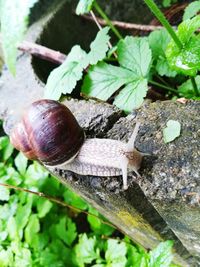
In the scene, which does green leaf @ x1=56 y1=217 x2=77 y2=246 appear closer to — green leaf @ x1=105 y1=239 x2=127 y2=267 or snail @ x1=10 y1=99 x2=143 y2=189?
green leaf @ x1=105 y1=239 x2=127 y2=267

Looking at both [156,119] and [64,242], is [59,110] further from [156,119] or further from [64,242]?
[64,242]

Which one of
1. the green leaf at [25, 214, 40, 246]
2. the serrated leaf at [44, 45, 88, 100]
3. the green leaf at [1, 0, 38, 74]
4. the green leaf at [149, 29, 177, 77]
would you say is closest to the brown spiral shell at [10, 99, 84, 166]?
the serrated leaf at [44, 45, 88, 100]

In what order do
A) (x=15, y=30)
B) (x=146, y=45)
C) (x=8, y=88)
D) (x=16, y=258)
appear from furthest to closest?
(x=16, y=258) < (x=8, y=88) < (x=146, y=45) < (x=15, y=30)

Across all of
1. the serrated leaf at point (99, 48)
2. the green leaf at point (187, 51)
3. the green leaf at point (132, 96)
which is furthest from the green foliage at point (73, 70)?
the green leaf at point (187, 51)

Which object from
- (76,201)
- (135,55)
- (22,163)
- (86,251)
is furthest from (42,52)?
(86,251)

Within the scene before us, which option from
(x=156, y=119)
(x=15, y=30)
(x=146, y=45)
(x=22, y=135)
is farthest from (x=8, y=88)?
(x=15, y=30)

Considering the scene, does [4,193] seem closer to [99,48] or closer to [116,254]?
[116,254]

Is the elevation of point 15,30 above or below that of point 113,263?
above

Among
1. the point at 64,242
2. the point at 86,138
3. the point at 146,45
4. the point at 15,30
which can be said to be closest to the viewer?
the point at 15,30
